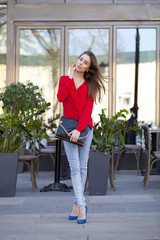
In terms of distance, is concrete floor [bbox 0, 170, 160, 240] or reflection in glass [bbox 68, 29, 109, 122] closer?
concrete floor [bbox 0, 170, 160, 240]

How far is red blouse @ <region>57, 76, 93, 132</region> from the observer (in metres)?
3.46

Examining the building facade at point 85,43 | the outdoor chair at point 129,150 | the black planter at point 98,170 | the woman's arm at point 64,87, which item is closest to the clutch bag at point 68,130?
the woman's arm at point 64,87

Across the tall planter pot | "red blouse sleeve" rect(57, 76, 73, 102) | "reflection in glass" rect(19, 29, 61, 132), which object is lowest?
the tall planter pot

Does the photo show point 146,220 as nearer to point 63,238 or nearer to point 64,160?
point 63,238

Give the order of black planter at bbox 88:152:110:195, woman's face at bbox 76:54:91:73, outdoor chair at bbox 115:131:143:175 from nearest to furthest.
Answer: woman's face at bbox 76:54:91:73
black planter at bbox 88:152:110:195
outdoor chair at bbox 115:131:143:175

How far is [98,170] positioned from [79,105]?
1674 mm

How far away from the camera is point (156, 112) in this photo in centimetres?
840

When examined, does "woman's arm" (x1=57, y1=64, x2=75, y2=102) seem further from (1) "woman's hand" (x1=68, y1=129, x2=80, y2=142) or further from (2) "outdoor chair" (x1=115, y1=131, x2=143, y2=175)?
(2) "outdoor chair" (x1=115, y1=131, x2=143, y2=175)

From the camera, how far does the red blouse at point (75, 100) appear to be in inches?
136

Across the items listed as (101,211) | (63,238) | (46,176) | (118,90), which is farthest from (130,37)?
(63,238)

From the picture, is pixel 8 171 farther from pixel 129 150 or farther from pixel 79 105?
pixel 129 150

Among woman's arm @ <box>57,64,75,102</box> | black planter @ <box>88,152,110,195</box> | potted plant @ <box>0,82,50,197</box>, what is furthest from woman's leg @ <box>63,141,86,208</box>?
black planter @ <box>88,152,110,195</box>

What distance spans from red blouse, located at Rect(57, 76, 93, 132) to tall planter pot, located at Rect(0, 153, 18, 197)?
Result: 1.56 meters

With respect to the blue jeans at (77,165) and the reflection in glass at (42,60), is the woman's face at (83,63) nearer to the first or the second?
the blue jeans at (77,165)
